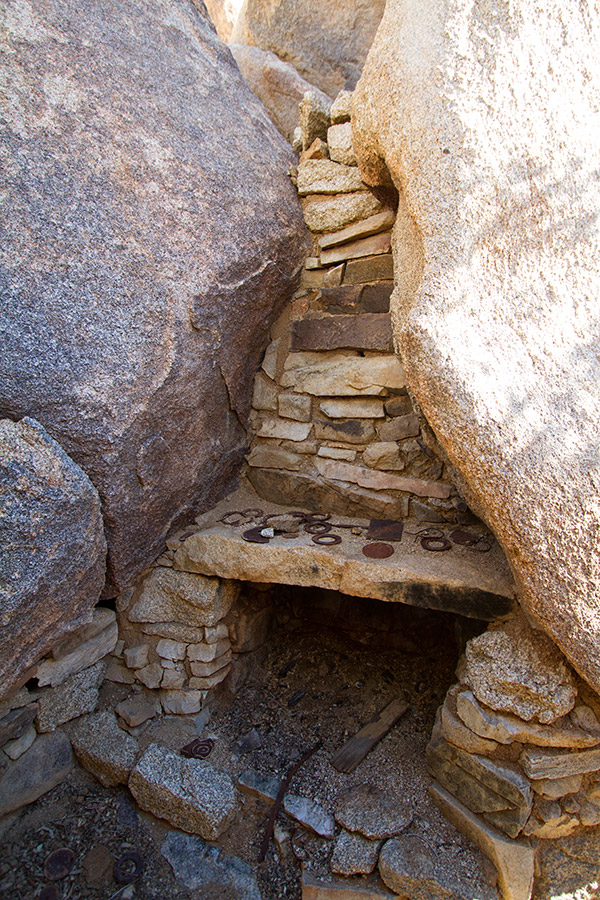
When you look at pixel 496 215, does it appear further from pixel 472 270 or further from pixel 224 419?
pixel 224 419

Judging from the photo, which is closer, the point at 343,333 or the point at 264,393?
the point at 343,333

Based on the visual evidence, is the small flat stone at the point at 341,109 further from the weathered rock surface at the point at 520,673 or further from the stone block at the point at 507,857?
the stone block at the point at 507,857

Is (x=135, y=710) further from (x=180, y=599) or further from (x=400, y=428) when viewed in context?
(x=400, y=428)

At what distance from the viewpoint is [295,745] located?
2389mm

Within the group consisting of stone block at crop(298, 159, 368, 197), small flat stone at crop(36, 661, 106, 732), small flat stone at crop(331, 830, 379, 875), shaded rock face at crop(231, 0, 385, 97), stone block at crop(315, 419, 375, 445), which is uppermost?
shaded rock face at crop(231, 0, 385, 97)

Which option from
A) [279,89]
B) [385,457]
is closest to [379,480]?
[385,457]

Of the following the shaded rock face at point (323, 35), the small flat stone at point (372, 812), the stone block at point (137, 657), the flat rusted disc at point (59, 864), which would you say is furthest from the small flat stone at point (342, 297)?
the flat rusted disc at point (59, 864)

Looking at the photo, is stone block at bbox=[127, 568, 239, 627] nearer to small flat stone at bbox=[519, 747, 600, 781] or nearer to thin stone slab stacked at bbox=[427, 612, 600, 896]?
thin stone slab stacked at bbox=[427, 612, 600, 896]

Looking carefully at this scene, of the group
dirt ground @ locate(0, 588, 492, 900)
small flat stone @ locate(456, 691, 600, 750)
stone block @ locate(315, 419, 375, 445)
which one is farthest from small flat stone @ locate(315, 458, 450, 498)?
small flat stone @ locate(456, 691, 600, 750)

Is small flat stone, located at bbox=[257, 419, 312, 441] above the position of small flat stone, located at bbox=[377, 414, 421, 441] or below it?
below

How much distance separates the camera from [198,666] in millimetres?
2424

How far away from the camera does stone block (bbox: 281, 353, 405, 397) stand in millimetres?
2416

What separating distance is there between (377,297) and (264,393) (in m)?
0.70

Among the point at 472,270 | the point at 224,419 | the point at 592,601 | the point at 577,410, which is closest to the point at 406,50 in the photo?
the point at 472,270
